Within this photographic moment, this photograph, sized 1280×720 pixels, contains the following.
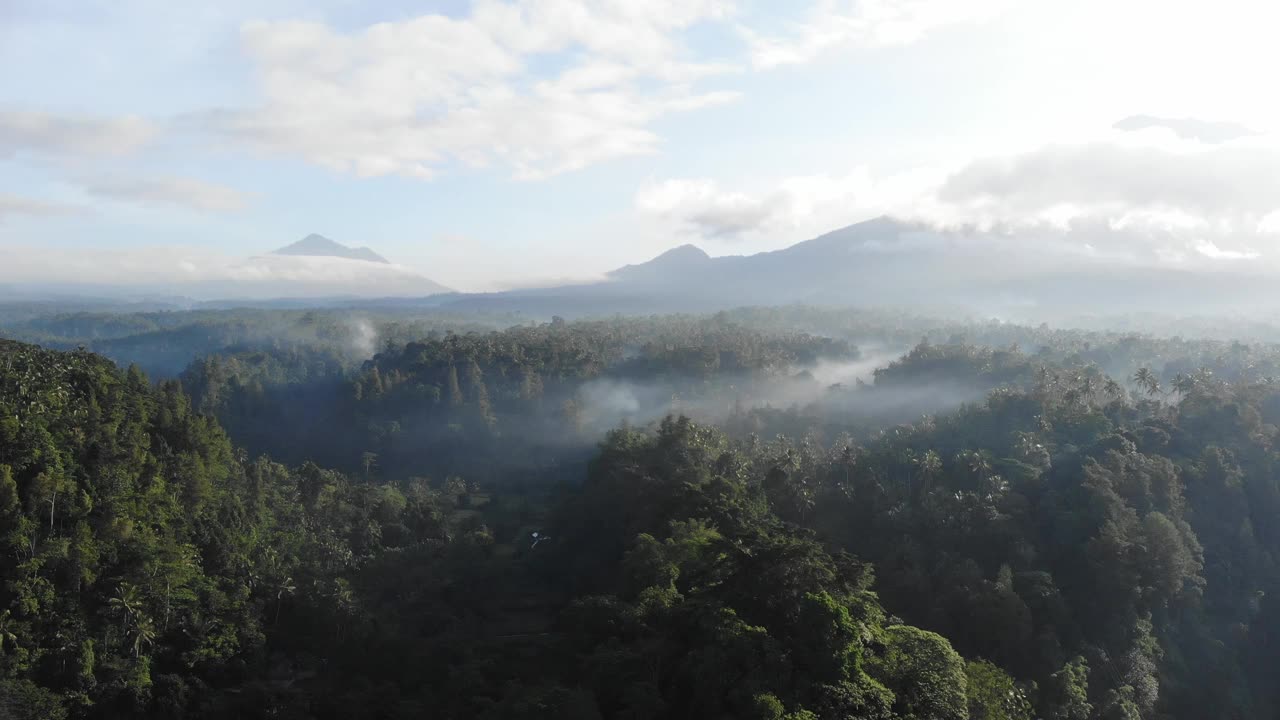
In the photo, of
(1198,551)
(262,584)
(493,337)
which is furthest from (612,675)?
(493,337)

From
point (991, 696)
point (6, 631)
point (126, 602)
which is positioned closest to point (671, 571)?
point (991, 696)

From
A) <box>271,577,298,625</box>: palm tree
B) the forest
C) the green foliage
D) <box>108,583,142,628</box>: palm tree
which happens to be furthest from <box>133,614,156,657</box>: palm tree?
the green foliage

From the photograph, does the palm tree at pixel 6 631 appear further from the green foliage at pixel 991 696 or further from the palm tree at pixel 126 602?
the green foliage at pixel 991 696

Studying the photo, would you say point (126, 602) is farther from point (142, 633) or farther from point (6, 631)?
point (6, 631)

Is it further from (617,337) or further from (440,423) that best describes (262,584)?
(617,337)

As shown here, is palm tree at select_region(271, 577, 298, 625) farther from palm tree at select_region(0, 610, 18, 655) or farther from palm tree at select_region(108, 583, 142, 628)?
palm tree at select_region(0, 610, 18, 655)

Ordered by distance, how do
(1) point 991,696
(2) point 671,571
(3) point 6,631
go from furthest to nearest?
(2) point 671,571, (3) point 6,631, (1) point 991,696

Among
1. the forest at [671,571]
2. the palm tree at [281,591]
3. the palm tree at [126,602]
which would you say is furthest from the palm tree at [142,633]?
the palm tree at [281,591]

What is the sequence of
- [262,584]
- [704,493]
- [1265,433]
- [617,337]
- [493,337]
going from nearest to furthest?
[262,584] < [704,493] < [1265,433] < [493,337] < [617,337]
